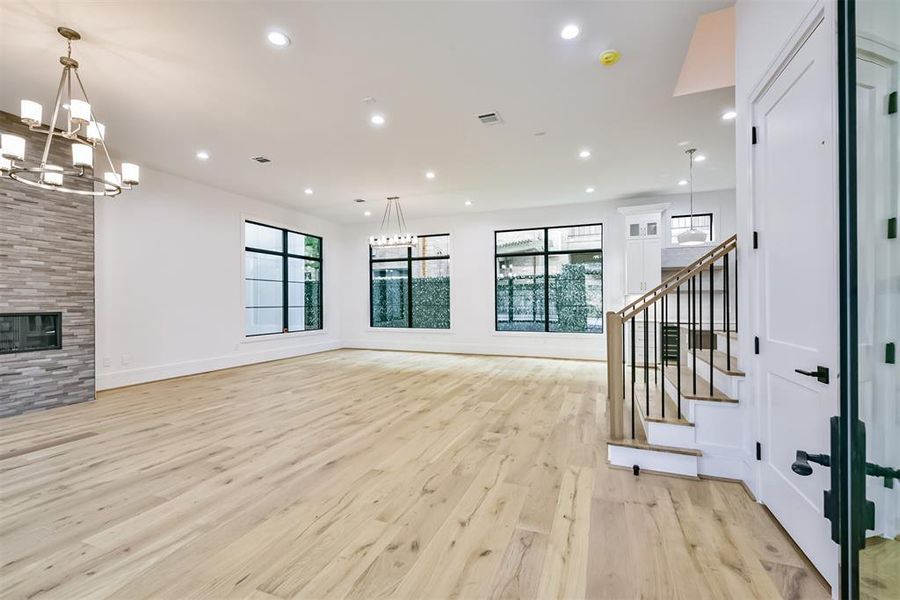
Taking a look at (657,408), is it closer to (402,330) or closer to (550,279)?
(550,279)

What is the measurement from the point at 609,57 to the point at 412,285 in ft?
23.2

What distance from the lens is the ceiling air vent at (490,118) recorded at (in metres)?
4.10

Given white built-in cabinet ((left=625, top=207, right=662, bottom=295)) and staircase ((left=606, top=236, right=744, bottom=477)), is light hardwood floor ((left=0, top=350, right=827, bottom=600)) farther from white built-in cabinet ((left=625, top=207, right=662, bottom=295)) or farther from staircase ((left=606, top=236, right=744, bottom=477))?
white built-in cabinet ((left=625, top=207, right=662, bottom=295))

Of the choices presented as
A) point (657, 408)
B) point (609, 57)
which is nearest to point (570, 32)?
point (609, 57)

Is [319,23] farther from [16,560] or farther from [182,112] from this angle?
[16,560]

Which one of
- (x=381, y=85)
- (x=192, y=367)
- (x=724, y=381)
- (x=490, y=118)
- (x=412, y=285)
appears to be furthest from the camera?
(x=412, y=285)

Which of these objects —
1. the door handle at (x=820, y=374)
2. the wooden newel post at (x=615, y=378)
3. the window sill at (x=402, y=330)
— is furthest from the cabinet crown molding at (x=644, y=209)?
the door handle at (x=820, y=374)

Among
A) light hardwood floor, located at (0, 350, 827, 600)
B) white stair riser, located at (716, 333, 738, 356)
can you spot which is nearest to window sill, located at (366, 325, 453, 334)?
light hardwood floor, located at (0, 350, 827, 600)

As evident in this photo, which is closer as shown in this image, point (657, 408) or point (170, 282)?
point (657, 408)

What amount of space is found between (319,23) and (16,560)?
3.54m

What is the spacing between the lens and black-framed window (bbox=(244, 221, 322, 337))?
25.1 feet

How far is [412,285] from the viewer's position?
959cm

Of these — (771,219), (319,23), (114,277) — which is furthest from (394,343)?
(771,219)

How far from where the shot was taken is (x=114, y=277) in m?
5.39
